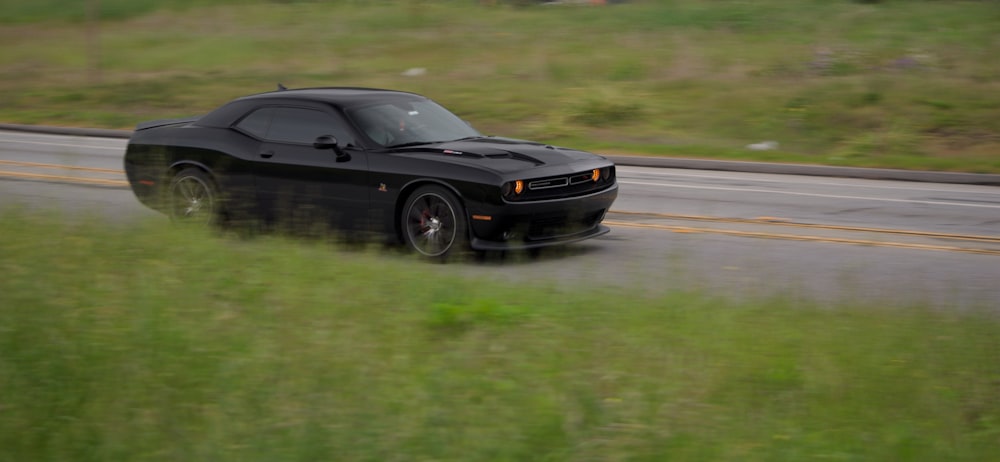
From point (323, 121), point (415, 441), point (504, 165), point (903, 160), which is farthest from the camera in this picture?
point (903, 160)

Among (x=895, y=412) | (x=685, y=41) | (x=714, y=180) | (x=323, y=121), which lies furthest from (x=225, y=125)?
(x=685, y=41)

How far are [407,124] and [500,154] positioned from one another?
1110 millimetres

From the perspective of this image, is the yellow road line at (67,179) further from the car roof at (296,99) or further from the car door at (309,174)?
the car door at (309,174)

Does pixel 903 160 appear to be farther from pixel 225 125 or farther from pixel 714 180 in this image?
pixel 225 125

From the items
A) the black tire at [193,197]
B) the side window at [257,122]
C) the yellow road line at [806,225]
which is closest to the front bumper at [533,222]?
the side window at [257,122]

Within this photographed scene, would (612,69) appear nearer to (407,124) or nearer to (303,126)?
(407,124)

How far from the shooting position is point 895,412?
5.05 metres

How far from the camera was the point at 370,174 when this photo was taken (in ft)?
31.0

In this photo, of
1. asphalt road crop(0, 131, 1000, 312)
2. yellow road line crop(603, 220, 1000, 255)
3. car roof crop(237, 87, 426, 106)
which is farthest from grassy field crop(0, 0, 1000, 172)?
car roof crop(237, 87, 426, 106)

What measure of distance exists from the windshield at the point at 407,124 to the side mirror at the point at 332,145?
283 millimetres

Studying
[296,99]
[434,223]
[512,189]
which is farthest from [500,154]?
[296,99]

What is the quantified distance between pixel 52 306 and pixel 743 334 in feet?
12.6

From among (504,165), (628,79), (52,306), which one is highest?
(628,79)

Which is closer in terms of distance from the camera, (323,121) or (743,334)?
(743,334)
